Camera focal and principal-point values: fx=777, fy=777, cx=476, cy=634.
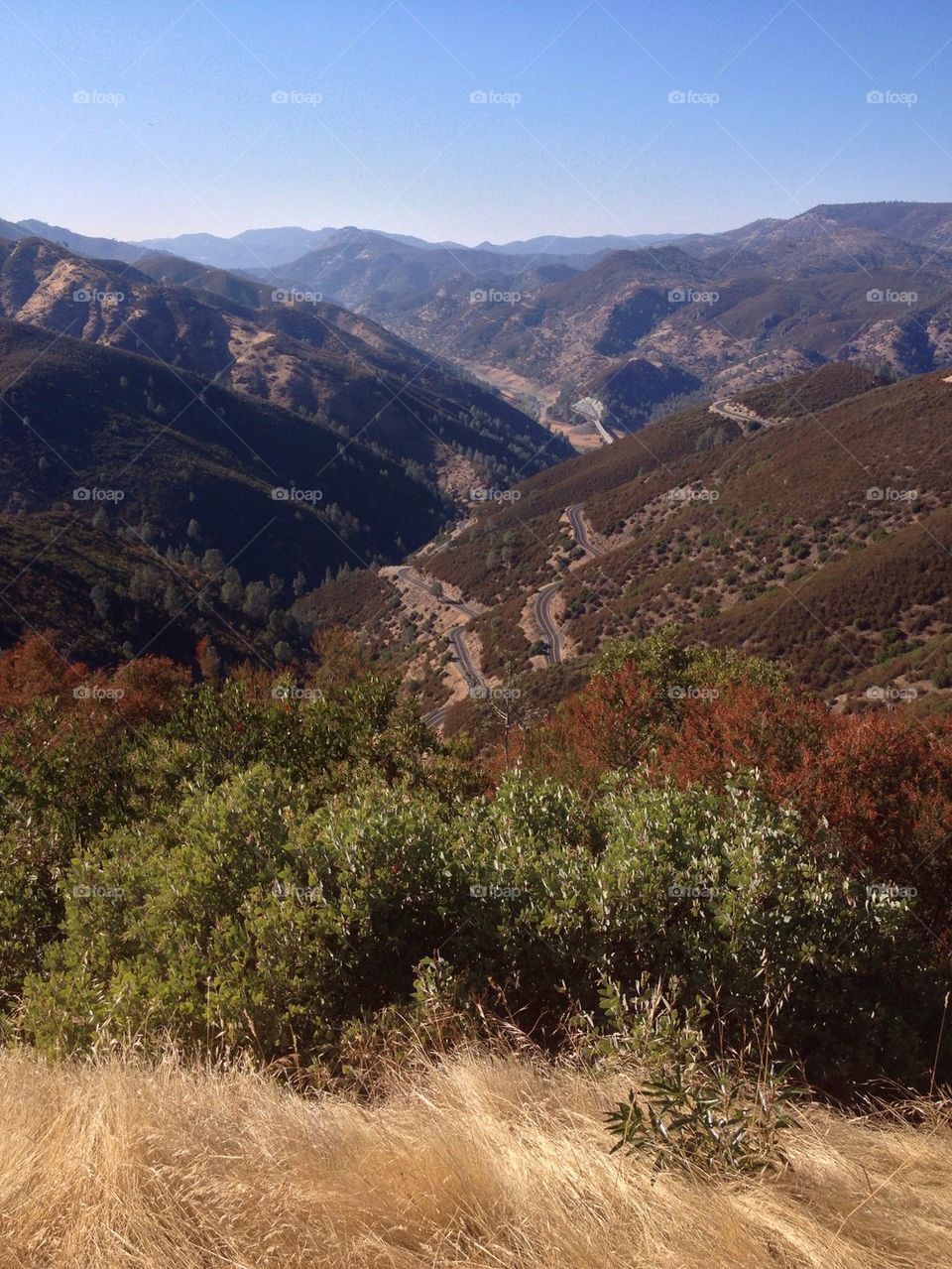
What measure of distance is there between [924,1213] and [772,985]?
2506mm

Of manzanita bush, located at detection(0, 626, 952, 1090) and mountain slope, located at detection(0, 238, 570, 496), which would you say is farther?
mountain slope, located at detection(0, 238, 570, 496)

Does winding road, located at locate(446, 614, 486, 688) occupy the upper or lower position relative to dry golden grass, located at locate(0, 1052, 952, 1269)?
lower

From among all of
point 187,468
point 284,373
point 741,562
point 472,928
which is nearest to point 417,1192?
point 472,928

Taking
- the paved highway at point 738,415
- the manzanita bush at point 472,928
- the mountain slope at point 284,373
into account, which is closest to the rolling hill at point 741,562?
the paved highway at point 738,415

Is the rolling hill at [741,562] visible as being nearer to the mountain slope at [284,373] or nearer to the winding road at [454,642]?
the winding road at [454,642]

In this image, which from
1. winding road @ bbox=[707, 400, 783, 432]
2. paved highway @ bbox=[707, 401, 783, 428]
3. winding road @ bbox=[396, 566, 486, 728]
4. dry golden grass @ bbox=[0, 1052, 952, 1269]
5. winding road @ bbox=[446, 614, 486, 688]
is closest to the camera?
dry golden grass @ bbox=[0, 1052, 952, 1269]

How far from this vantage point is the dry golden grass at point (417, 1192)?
299 centimetres

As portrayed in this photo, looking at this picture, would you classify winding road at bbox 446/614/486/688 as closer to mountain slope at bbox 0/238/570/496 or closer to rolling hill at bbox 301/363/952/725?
rolling hill at bbox 301/363/952/725

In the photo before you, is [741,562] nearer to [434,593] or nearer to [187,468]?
[434,593]

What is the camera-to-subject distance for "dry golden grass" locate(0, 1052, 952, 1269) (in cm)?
299

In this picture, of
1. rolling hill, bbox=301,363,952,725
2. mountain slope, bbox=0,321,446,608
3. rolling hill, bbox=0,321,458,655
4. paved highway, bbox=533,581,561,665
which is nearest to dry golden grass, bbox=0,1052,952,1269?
rolling hill, bbox=301,363,952,725

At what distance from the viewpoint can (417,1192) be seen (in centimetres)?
332

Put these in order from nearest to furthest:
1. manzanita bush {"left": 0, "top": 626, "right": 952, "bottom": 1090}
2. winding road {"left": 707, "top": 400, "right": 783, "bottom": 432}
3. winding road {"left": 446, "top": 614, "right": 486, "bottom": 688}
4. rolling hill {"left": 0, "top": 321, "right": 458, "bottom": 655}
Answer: manzanita bush {"left": 0, "top": 626, "right": 952, "bottom": 1090}, rolling hill {"left": 0, "top": 321, "right": 458, "bottom": 655}, winding road {"left": 446, "top": 614, "right": 486, "bottom": 688}, winding road {"left": 707, "top": 400, "right": 783, "bottom": 432}

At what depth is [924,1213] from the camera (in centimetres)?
316
